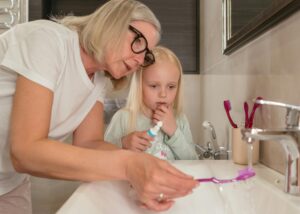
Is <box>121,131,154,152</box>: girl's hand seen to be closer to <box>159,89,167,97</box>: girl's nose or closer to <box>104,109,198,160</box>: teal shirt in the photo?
<box>104,109,198,160</box>: teal shirt

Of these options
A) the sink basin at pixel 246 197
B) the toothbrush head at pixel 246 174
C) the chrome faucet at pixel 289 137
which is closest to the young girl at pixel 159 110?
the sink basin at pixel 246 197

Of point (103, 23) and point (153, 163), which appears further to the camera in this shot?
point (103, 23)

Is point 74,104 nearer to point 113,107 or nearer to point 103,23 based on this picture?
point 103,23

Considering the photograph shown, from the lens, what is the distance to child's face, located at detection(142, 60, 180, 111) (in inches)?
49.5

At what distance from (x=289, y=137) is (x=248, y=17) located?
57cm

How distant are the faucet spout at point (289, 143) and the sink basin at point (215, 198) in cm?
2

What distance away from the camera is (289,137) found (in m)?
0.60

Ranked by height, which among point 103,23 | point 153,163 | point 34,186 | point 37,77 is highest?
point 103,23

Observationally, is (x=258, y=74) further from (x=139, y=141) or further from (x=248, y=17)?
(x=139, y=141)

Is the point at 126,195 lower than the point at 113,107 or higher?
lower

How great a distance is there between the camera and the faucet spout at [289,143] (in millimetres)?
578

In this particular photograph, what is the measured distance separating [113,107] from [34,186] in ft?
2.01

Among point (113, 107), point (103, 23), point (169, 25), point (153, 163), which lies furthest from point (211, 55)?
point (153, 163)

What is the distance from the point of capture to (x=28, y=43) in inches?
29.5
